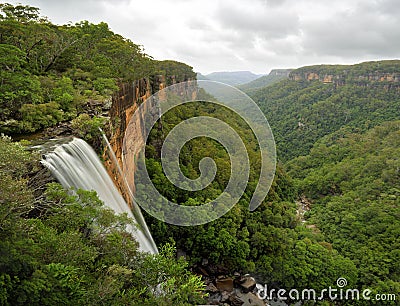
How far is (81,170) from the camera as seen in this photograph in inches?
291

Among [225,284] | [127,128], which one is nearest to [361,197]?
[225,284]

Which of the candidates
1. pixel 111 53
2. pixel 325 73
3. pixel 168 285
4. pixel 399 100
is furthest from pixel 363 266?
pixel 325 73

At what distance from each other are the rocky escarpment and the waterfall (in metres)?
72.1

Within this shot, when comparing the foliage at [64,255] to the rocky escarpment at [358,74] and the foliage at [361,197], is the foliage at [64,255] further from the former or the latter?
the rocky escarpment at [358,74]

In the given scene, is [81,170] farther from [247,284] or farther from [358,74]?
[358,74]

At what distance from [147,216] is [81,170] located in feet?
24.2

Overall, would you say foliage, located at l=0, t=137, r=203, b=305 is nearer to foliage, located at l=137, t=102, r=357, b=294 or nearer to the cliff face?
the cliff face

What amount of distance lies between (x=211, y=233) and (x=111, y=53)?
12.6m

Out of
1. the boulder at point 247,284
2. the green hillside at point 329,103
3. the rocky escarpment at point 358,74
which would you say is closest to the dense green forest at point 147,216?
the boulder at point 247,284

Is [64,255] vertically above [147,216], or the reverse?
[64,255]

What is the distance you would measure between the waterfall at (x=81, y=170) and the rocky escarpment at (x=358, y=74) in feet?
237

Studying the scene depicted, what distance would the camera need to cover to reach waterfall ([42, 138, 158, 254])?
642 cm

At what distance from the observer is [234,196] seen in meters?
18.5

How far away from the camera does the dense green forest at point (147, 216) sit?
4.59 m
